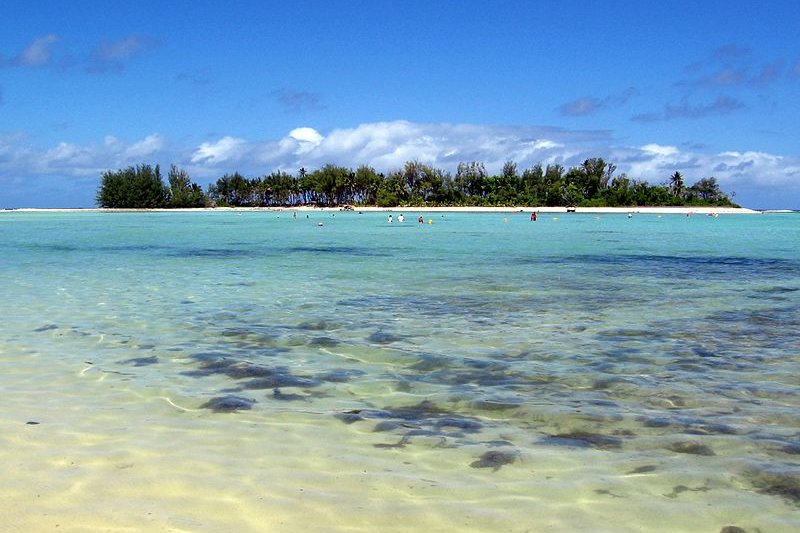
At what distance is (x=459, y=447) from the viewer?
16.9 ft

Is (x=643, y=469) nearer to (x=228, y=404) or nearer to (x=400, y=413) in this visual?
(x=400, y=413)

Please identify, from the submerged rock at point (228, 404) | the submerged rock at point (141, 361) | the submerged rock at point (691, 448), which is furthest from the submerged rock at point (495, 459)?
the submerged rock at point (141, 361)

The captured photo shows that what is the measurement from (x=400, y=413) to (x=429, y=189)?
14242 centimetres

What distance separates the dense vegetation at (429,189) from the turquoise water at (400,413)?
428ft

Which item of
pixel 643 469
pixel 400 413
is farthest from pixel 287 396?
pixel 643 469

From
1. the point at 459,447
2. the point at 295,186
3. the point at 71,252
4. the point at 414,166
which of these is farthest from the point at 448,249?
the point at 295,186

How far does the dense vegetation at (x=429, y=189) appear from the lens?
5512 inches

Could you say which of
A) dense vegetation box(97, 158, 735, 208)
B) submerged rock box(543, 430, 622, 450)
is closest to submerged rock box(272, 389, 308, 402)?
submerged rock box(543, 430, 622, 450)

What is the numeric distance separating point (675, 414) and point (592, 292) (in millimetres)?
9209

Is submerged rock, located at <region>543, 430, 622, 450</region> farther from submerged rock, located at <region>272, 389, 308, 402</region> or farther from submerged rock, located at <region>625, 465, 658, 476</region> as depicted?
submerged rock, located at <region>272, 389, 308, 402</region>

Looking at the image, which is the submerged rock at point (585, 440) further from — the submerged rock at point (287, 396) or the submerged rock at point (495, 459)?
the submerged rock at point (287, 396)

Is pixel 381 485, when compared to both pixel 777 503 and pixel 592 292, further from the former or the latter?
pixel 592 292

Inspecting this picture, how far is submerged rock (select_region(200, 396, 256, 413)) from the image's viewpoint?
6.15m

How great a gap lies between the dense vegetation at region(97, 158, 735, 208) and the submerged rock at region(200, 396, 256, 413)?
136207 millimetres
